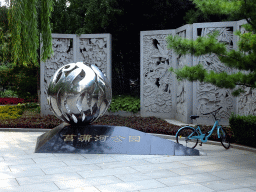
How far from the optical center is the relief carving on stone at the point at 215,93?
1258 cm

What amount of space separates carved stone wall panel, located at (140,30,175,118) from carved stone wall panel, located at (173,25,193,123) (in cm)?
54

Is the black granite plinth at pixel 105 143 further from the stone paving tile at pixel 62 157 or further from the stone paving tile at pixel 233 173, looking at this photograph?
the stone paving tile at pixel 233 173

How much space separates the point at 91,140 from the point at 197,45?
352cm

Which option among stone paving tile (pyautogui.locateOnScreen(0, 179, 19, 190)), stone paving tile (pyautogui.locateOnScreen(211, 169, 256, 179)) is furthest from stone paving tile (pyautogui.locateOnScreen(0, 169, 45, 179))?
stone paving tile (pyautogui.locateOnScreen(211, 169, 256, 179))

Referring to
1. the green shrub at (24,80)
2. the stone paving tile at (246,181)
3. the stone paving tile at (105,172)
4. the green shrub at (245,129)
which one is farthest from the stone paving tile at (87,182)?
the green shrub at (24,80)

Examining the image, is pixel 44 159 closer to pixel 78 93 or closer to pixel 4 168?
pixel 4 168

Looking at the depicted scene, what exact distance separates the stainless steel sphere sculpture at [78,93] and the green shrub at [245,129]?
366 centimetres

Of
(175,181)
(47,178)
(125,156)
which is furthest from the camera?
(125,156)

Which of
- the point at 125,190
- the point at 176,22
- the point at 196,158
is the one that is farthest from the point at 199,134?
the point at 176,22

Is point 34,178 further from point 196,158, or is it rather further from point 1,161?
point 196,158

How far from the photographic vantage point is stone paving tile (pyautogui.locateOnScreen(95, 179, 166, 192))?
5.34 m

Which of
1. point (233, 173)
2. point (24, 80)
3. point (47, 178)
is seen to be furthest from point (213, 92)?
point (24, 80)

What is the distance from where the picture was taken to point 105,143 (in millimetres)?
8352

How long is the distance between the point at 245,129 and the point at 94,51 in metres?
8.67
